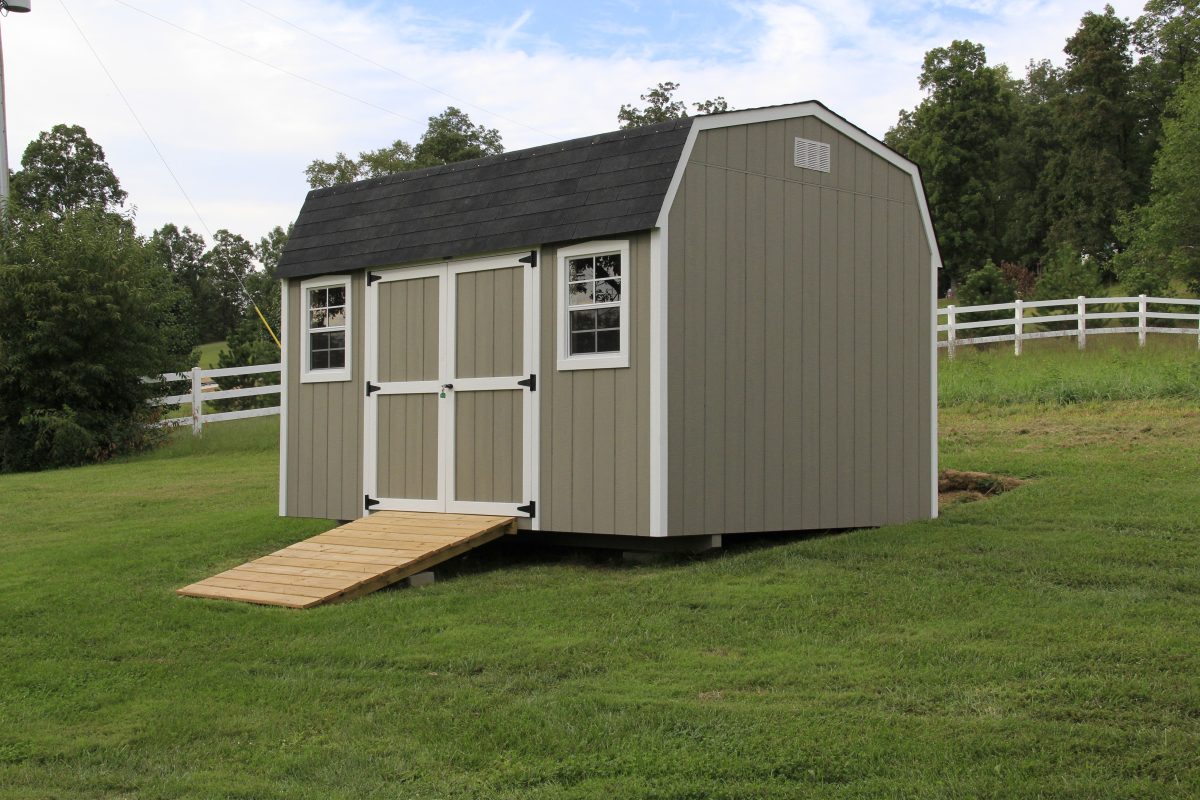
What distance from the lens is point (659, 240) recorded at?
7.68m

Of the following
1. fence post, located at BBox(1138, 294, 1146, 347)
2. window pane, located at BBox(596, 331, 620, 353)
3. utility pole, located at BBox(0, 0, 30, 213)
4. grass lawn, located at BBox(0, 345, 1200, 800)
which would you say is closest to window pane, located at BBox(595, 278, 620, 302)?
window pane, located at BBox(596, 331, 620, 353)

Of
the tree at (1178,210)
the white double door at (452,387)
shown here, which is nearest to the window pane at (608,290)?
the white double door at (452,387)

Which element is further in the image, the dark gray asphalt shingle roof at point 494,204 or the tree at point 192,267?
the tree at point 192,267

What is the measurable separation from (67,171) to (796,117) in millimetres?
45044

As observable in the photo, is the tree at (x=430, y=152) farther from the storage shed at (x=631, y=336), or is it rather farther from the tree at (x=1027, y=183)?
the storage shed at (x=631, y=336)

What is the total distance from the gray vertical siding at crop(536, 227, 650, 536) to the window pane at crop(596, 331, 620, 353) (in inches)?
6.1

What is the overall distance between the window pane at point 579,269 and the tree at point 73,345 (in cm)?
1209

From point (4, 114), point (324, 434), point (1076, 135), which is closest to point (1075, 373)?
point (324, 434)

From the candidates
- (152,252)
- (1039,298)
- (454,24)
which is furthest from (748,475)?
(1039,298)

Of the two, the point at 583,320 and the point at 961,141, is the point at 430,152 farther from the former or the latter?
the point at 583,320

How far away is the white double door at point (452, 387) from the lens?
8.49m

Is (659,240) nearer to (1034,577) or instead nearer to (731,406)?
(731,406)

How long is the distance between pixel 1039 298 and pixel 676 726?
2262 centimetres

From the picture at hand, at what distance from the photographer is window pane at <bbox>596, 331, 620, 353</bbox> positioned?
800 cm
